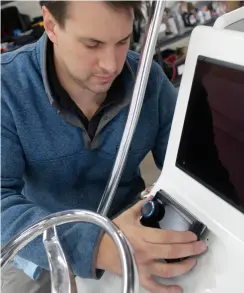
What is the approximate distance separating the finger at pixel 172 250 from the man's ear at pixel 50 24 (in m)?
0.39

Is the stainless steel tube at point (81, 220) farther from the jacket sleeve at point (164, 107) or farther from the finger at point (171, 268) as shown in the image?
the jacket sleeve at point (164, 107)

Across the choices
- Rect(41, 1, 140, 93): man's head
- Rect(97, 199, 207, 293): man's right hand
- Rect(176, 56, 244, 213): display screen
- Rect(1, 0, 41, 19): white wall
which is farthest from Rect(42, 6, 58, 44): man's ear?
Rect(1, 0, 41, 19): white wall

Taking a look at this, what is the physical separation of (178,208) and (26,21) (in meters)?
1.68

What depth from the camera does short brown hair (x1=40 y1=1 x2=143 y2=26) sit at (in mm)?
526

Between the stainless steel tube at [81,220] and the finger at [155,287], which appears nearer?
the stainless steel tube at [81,220]

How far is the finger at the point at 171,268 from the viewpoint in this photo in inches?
19.3

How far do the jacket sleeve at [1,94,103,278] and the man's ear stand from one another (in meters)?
0.15

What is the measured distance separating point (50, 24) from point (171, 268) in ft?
1.45

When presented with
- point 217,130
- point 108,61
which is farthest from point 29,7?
point 217,130

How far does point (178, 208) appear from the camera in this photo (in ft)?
1.80

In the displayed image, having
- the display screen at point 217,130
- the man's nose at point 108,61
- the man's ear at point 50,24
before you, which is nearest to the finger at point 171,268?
the display screen at point 217,130

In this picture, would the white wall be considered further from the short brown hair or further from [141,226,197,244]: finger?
[141,226,197,244]: finger

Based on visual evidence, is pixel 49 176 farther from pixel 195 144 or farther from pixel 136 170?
pixel 195 144

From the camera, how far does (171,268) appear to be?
490 millimetres
